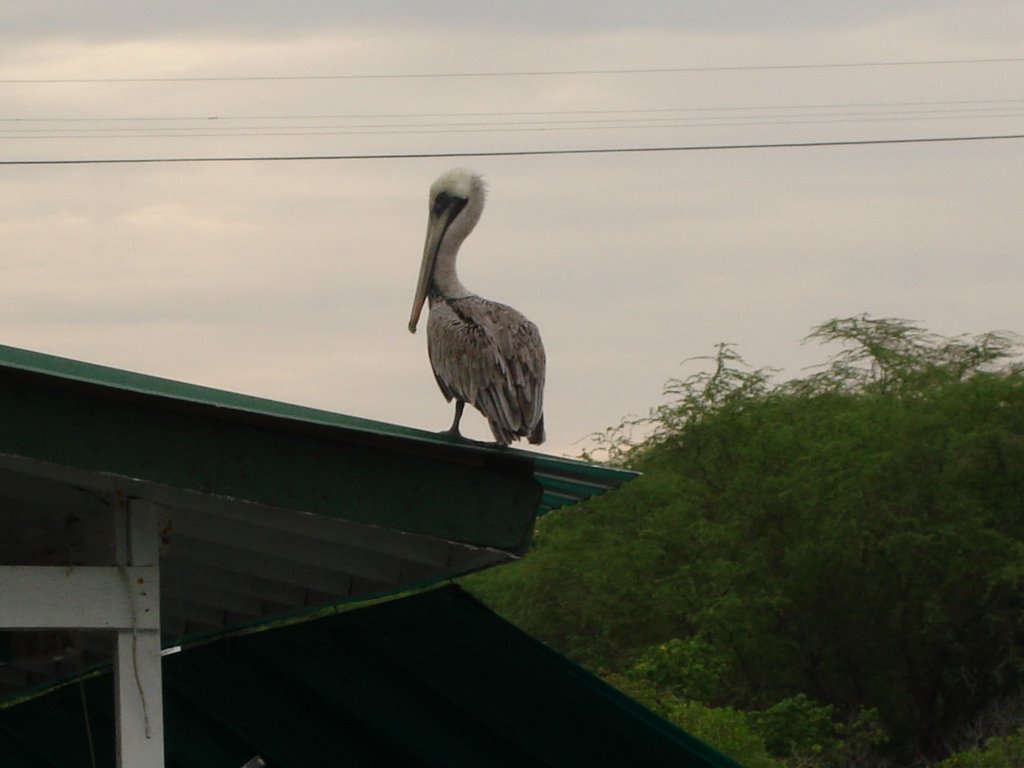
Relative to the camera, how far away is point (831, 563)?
29453 mm

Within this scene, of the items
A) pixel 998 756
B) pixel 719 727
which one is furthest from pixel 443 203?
pixel 998 756

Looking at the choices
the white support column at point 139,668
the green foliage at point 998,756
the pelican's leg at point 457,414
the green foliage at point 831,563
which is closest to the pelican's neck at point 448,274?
the pelican's leg at point 457,414

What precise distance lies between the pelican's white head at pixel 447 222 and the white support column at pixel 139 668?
2484mm

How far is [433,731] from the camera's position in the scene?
520cm

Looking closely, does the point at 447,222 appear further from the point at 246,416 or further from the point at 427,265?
the point at 246,416

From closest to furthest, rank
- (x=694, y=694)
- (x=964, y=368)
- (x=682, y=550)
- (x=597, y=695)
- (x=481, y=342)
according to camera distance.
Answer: (x=597, y=695) < (x=481, y=342) < (x=694, y=694) < (x=682, y=550) < (x=964, y=368)

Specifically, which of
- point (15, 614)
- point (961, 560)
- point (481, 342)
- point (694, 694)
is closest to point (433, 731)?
point (481, 342)

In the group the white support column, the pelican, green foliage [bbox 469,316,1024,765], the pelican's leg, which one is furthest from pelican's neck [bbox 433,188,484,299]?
green foliage [bbox 469,316,1024,765]

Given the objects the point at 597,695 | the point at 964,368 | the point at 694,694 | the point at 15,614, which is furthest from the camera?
the point at 964,368

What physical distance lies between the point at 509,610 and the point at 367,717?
1064 inches

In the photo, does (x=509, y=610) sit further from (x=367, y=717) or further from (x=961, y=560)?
(x=367, y=717)

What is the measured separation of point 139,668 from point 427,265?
2864 millimetres

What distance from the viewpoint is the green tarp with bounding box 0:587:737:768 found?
4.86 meters

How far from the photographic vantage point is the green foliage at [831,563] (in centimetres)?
2903
